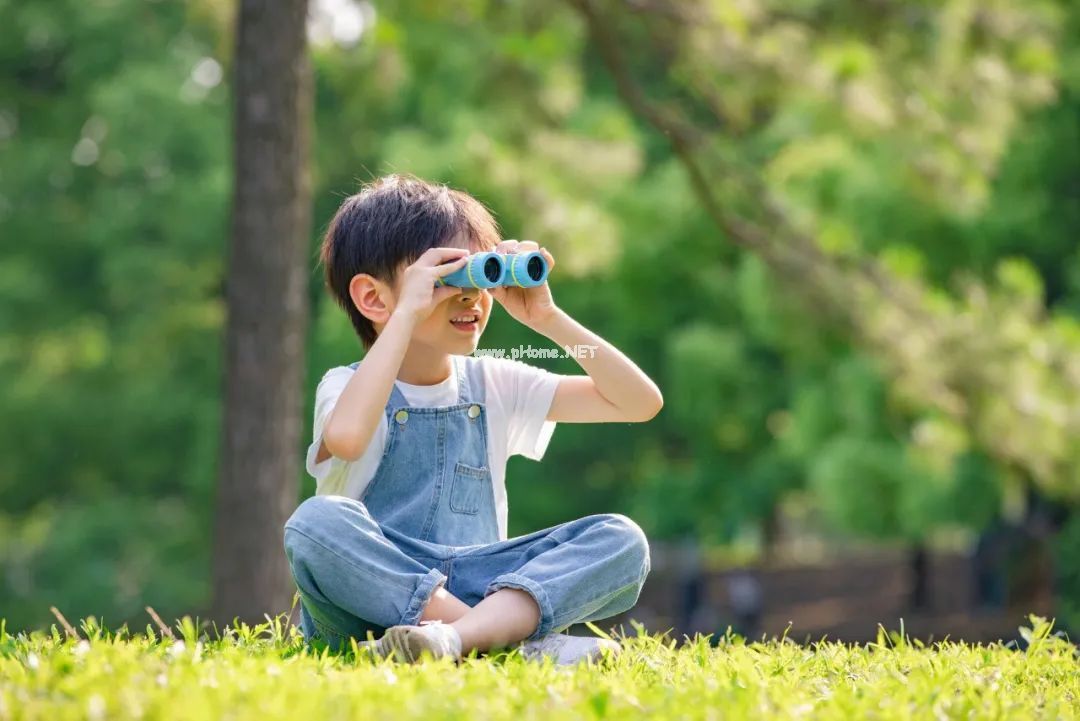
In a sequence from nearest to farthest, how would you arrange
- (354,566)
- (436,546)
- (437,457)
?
(354,566) < (436,546) < (437,457)

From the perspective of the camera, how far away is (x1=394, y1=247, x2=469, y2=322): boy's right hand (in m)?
3.35

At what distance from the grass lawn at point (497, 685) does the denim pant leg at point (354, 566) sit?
0.13 meters

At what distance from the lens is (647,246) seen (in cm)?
1407

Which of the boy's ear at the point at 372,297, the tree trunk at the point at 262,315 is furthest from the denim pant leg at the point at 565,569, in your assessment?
the tree trunk at the point at 262,315

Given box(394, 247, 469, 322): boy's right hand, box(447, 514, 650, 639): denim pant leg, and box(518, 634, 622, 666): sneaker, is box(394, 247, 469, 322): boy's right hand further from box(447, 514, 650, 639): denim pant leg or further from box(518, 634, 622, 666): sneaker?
box(518, 634, 622, 666): sneaker

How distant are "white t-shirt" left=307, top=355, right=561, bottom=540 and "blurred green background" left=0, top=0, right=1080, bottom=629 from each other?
319cm

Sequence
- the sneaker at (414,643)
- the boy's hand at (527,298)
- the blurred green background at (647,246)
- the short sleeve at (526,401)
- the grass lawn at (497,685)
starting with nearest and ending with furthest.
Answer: the grass lawn at (497,685), the sneaker at (414,643), the boy's hand at (527,298), the short sleeve at (526,401), the blurred green background at (647,246)

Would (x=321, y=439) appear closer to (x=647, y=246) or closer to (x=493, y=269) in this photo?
(x=493, y=269)

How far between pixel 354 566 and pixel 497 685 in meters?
0.63

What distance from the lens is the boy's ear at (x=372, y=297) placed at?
11.9ft

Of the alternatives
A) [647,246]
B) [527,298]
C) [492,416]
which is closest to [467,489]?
[492,416]

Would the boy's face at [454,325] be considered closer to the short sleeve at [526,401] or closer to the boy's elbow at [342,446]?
the short sleeve at [526,401]

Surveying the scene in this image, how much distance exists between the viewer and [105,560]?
15.4 m

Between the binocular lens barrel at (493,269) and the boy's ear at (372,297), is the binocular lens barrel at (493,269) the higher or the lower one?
the higher one
